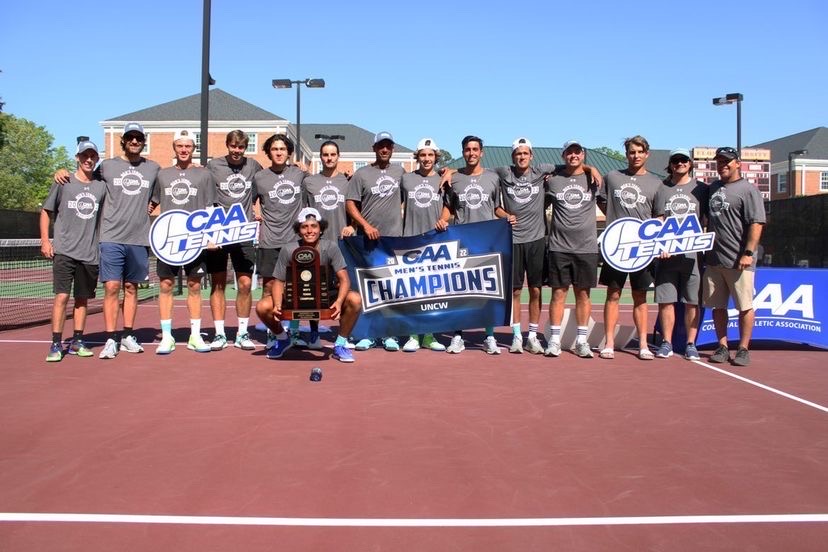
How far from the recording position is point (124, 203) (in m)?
7.61

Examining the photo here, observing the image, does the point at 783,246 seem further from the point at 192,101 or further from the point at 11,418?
the point at 192,101

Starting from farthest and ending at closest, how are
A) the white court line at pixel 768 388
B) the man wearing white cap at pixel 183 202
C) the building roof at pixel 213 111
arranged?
the building roof at pixel 213 111, the man wearing white cap at pixel 183 202, the white court line at pixel 768 388

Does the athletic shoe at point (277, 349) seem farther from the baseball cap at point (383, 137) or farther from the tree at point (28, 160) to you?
the tree at point (28, 160)

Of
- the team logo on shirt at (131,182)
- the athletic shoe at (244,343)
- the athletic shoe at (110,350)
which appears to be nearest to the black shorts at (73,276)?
the athletic shoe at (110,350)

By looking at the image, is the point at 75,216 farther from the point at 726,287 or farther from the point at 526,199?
the point at 726,287

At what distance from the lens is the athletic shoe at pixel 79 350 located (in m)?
7.50

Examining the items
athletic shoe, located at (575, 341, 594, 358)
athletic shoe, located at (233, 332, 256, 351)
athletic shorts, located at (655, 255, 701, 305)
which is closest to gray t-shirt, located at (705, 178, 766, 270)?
athletic shorts, located at (655, 255, 701, 305)

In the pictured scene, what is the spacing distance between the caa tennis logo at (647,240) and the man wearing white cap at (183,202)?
4.43 meters

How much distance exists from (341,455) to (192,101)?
206ft

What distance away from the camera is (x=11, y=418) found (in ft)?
16.4

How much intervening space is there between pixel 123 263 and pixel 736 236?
21.6 ft

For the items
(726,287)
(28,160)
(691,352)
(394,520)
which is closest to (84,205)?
(394,520)

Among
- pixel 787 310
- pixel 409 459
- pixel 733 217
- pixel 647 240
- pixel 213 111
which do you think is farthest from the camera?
pixel 213 111

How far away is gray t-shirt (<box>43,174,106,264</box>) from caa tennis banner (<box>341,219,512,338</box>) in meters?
2.72
